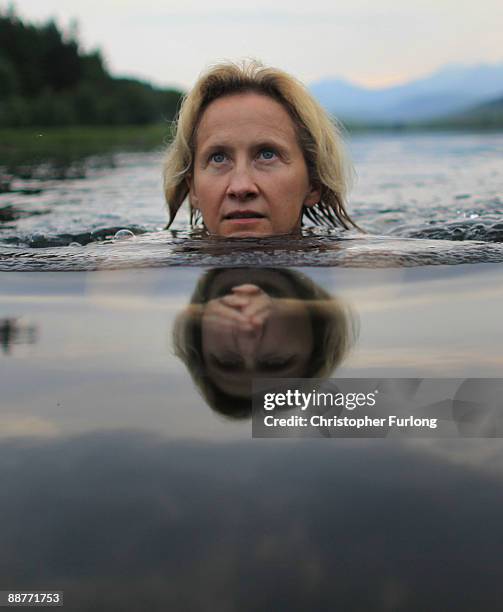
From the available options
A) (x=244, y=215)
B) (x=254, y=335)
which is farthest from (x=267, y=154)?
(x=254, y=335)

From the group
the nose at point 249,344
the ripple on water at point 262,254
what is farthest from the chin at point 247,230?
the nose at point 249,344

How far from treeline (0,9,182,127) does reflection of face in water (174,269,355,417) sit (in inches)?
1300

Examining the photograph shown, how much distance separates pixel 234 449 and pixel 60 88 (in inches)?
2556

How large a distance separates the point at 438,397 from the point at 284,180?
8.07 feet

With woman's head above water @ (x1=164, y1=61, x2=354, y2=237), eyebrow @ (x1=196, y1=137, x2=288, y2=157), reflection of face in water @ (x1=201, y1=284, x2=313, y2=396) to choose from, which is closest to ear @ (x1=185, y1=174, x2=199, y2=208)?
woman's head above water @ (x1=164, y1=61, x2=354, y2=237)

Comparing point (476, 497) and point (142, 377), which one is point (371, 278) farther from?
point (476, 497)

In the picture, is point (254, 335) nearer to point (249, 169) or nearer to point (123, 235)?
point (249, 169)

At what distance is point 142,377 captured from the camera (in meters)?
1.75

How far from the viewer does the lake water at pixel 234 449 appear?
1.05 m

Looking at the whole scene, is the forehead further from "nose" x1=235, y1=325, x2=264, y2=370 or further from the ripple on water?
"nose" x1=235, y1=325, x2=264, y2=370

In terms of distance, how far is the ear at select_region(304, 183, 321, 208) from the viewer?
4227 mm

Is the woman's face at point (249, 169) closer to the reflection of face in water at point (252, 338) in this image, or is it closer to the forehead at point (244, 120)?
the forehead at point (244, 120)

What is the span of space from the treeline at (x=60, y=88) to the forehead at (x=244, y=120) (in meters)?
31.1

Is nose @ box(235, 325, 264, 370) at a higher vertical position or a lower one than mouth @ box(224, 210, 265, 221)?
lower
